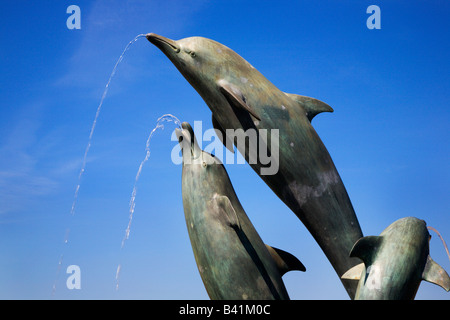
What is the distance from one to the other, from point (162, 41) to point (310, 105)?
9.36 ft

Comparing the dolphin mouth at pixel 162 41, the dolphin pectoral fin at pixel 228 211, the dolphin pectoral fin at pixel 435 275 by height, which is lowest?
the dolphin pectoral fin at pixel 435 275

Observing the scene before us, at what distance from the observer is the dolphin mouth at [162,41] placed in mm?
9211

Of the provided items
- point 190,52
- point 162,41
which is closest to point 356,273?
point 190,52

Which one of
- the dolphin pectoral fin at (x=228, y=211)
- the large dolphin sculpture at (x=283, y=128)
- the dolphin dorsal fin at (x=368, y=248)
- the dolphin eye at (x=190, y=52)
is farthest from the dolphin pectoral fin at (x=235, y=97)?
the dolphin dorsal fin at (x=368, y=248)

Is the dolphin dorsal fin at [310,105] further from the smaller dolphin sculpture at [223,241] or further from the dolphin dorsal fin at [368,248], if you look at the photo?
the dolphin dorsal fin at [368,248]

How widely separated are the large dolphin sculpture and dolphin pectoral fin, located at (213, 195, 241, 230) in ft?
4.07

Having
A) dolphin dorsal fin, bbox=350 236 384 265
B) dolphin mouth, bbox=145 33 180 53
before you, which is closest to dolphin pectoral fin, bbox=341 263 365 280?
dolphin dorsal fin, bbox=350 236 384 265

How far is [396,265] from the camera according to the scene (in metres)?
7.87

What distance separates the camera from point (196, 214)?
848 centimetres

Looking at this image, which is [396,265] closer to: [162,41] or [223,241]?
[223,241]

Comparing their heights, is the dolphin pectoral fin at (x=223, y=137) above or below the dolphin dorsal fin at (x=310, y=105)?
below

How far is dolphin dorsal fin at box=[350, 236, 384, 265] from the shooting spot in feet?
26.1

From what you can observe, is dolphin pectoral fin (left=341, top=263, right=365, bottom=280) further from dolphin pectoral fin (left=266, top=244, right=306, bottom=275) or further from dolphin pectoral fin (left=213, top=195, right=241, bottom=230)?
dolphin pectoral fin (left=213, top=195, right=241, bottom=230)
